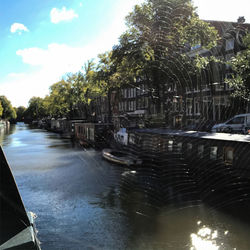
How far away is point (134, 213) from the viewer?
8.93m

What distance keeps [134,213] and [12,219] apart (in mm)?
6866

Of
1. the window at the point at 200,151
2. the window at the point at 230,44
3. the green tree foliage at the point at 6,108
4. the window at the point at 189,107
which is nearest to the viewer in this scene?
the window at the point at 200,151

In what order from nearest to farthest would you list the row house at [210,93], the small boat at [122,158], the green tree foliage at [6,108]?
the small boat at [122,158] < the row house at [210,93] < the green tree foliage at [6,108]

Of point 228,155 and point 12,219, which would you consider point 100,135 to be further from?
point 12,219

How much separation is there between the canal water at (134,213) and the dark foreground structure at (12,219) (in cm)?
469

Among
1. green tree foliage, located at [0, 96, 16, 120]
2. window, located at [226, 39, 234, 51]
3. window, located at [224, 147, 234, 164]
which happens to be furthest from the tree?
green tree foliage, located at [0, 96, 16, 120]

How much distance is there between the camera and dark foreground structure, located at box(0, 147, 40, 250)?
242cm

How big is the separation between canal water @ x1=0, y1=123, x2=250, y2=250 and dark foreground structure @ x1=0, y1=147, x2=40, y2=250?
15.4 feet

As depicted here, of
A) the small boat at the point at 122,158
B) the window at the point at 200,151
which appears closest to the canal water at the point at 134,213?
the small boat at the point at 122,158

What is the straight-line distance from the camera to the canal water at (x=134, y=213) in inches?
275

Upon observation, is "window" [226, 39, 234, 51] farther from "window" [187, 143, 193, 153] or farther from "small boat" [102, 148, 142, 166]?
"window" [187, 143, 193, 153]

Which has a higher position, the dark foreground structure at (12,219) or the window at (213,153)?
the dark foreground structure at (12,219)

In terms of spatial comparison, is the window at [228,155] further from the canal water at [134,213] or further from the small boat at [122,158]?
the small boat at [122,158]

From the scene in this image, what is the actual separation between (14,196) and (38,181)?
12.7 m
